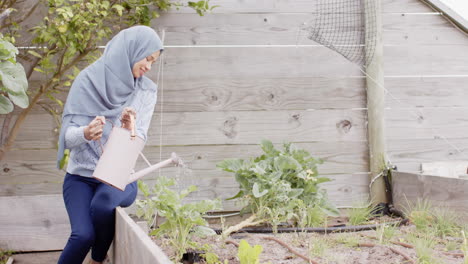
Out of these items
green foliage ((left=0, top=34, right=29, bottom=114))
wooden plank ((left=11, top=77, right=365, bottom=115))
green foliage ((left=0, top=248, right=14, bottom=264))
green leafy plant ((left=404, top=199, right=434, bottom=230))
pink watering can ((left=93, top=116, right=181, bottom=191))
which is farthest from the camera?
wooden plank ((left=11, top=77, right=365, bottom=115))

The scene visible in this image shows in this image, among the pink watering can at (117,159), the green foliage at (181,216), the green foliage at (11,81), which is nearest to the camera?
the green foliage at (11,81)

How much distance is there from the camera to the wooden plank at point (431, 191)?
2467 mm

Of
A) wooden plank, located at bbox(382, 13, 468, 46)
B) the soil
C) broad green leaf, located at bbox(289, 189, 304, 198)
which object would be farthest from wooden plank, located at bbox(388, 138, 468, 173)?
broad green leaf, located at bbox(289, 189, 304, 198)

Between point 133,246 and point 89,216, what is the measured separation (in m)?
0.63

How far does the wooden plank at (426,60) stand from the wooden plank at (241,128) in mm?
365

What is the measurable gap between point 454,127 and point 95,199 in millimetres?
2288

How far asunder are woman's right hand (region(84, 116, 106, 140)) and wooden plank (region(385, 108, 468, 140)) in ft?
6.47

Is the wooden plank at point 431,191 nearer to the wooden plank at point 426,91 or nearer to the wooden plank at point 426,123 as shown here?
the wooden plank at point 426,123

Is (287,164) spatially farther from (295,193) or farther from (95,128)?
(95,128)

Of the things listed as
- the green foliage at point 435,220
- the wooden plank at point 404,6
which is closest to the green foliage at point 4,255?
the green foliage at point 435,220

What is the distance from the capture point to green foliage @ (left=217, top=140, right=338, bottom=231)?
2.51 metres

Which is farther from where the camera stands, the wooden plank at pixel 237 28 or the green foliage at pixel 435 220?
the wooden plank at pixel 237 28

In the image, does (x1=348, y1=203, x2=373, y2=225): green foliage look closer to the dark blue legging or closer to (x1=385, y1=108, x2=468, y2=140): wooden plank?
(x1=385, y1=108, x2=468, y2=140): wooden plank

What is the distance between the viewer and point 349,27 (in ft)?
10.5
